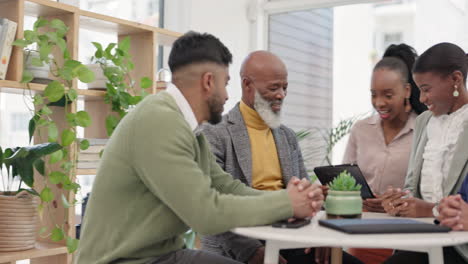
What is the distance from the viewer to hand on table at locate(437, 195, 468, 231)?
176 cm

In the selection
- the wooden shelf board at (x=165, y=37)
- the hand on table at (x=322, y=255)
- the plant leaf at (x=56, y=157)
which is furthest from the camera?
the wooden shelf board at (x=165, y=37)

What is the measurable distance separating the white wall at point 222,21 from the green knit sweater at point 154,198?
8.85 feet

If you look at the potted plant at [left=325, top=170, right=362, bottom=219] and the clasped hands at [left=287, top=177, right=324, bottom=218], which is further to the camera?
the potted plant at [left=325, top=170, right=362, bottom=219]

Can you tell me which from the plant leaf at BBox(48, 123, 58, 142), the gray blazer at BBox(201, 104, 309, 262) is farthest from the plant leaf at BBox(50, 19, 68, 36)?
the gray blazer at BBox(201, 104, 309, 262)

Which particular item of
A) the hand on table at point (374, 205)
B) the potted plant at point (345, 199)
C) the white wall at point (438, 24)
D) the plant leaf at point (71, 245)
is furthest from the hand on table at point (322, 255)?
the white wall at point (438, 24)

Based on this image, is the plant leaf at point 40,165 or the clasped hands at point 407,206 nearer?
the clasped hands at point 407,206

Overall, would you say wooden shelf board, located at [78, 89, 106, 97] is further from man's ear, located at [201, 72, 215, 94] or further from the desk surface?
the desk surface

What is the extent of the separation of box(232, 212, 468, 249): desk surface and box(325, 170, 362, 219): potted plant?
20 centimetres

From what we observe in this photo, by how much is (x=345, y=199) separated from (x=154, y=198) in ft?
2.00

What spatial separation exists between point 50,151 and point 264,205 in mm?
1507

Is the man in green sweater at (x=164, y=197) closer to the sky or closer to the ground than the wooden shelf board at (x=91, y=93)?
closer to the ground

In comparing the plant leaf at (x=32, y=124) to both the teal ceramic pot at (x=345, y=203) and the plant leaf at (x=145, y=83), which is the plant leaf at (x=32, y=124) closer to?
the plant leaf at (x=145, y=83)

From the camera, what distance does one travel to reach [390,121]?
2.94m

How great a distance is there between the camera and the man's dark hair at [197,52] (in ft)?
6.80
